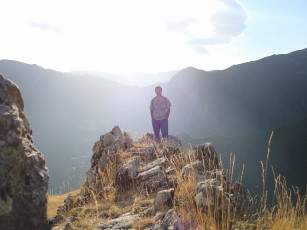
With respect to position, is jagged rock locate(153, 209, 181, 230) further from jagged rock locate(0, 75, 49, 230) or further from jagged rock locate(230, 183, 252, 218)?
jagged rock locate(0, 75, 49, 230)

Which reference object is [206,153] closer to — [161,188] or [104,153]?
[161,188]

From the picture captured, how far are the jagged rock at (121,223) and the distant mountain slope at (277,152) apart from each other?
136 metres

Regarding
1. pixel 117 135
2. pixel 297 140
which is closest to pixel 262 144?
pixel 297 140

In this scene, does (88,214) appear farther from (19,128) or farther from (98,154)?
(98,154)

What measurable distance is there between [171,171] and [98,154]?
4.42m

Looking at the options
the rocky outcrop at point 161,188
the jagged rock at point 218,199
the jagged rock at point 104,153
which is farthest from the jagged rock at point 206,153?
the jagged rock at point 104,153

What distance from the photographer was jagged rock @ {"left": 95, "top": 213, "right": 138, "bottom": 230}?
17.1 feet

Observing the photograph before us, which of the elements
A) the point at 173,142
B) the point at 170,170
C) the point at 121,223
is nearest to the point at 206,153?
the point at 170,170

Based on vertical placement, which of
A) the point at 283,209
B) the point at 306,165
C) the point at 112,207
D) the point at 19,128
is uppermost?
the point at 19,128

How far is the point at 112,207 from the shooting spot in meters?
6.64

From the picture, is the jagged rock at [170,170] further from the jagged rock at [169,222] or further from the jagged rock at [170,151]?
the jagged rock at [169,222]

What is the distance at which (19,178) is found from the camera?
4.50 meters

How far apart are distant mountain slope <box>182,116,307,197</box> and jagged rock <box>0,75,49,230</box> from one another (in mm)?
136642

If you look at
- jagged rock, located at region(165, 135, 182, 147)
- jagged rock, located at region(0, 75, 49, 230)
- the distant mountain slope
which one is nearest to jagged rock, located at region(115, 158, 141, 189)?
jagged rock, located at region(0, 75, 49, 230)
